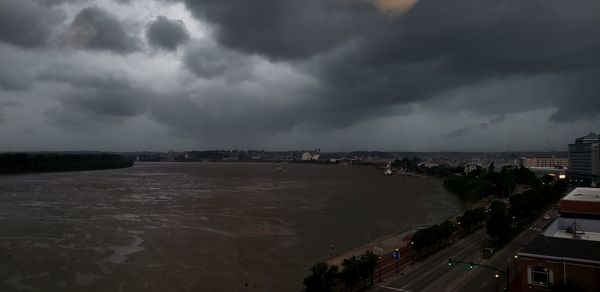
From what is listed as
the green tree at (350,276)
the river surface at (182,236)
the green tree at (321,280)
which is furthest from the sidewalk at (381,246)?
the green tree at (321,280)

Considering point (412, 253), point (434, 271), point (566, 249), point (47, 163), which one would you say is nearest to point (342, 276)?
point (434, 271)

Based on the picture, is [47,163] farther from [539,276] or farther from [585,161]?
[585,161]

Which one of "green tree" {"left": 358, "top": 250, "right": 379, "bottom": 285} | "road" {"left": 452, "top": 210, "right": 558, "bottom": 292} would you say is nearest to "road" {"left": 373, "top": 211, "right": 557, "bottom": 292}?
"road" {"left": 452, "top": 210, "right": 558, "bottom": 292}

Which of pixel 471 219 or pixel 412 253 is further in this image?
pixel 471 219

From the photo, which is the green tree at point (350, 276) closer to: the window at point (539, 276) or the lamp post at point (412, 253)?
the lamp post at point (412, 253)

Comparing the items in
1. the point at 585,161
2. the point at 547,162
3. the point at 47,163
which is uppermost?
the point at 585,161

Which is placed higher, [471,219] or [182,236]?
[471,219]

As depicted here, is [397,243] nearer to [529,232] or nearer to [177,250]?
[529,232]

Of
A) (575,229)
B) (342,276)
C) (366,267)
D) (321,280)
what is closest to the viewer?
(321,280)

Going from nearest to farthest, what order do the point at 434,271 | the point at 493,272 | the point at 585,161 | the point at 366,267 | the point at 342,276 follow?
1. the point at 342,276
2. the point at 366,267
3. the point at 493,272
4. the point at 434,271
5. the point at 585,161

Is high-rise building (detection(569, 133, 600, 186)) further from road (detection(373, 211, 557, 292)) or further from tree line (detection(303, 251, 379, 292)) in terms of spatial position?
tree line (detection(303, 251, 379, 292))
